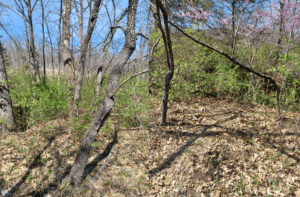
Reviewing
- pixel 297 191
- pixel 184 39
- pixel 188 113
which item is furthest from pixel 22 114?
pixel 297 191

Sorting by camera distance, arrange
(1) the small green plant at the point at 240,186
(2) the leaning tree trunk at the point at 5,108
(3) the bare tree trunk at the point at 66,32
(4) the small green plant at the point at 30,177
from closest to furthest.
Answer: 1. (1) the small green plant at the point at 240,186
2. (4) the small green plant at the point at 30,177
3. (2) the leaning tree trunk at the point at 5,108
4. (3) the bare tree trunk at the point at 66,32

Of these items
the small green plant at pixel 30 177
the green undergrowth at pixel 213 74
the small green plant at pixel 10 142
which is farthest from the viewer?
the green undergrowth at pixel 213 74

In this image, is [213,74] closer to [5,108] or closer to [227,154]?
[227,154]

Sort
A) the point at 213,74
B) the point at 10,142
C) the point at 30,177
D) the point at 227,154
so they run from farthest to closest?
1. the point at 213,74
2. the point at 10,142
3. the point at 30,177
4. the point at 227,154

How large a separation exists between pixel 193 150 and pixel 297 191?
186 cm

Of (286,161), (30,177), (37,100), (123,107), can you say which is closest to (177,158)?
(286,161)

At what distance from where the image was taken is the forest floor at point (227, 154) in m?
3.07

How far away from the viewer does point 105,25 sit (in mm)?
5012

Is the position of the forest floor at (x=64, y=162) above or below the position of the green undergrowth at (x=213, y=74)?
below

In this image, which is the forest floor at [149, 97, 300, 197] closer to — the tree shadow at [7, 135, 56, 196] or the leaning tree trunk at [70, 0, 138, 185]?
the leaning tree trunk at [70, 0, 138, 185]

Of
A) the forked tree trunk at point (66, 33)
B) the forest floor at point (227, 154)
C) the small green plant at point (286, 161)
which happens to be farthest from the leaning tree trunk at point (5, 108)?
the small green plant at point (286, 161)

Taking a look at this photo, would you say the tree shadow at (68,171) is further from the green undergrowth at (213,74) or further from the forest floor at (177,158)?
the green undergrowth at (213,74)

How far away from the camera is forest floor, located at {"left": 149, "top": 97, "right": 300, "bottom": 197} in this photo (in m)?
3.07

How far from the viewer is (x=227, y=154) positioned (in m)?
3.64
